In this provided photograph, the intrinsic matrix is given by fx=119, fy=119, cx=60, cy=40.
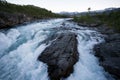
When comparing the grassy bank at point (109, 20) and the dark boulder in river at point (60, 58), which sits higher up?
the grassy bank at point (109, 20)

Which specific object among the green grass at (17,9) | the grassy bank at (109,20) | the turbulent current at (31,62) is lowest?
the turbulent current at (31,62)

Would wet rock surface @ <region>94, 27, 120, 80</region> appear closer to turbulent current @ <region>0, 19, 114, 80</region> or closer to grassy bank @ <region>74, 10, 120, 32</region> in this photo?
turbulent current @ <region>0, 19, 114, 80</region>

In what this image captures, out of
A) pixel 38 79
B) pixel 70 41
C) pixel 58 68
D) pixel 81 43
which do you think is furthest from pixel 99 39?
pixel 38 79

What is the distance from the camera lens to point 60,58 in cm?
790

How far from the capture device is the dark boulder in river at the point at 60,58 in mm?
7211

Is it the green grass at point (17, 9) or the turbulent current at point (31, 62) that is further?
the green grass at point (17, 9)

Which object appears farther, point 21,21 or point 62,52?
point 21,21

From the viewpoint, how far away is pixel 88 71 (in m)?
8.25

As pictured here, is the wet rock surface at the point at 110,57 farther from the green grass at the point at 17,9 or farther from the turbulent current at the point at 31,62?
the green grass at the point at 17,9

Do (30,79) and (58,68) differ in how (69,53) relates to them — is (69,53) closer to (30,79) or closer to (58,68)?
(58,68)

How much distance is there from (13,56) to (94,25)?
14.1 m

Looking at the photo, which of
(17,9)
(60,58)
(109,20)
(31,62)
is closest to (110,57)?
(60,58)

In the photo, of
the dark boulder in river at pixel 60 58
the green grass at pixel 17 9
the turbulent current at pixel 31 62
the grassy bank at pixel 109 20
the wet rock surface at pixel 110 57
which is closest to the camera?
the dark boulder in river at pixel 60 58

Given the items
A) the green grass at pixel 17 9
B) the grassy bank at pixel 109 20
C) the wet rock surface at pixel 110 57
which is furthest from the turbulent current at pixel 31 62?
the green grass at pixel 17 9
